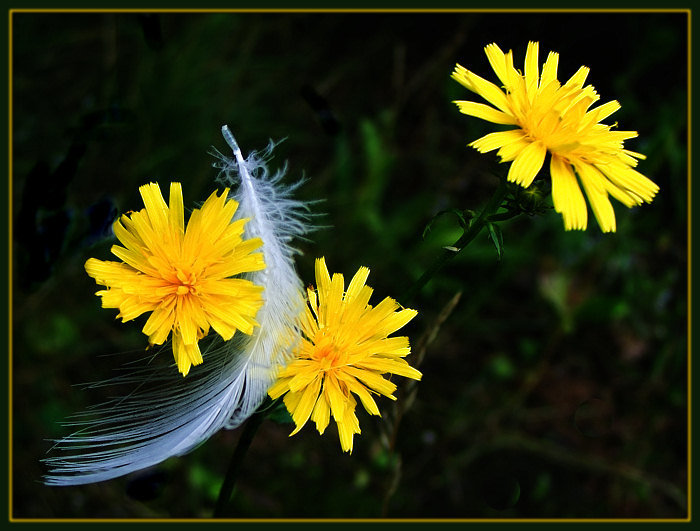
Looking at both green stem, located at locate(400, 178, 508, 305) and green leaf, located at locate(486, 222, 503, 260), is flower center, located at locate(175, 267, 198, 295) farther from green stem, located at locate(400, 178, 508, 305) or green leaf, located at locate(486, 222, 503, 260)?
green leaf, located at locate(486, 222, 503, 260)

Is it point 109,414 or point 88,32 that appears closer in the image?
point 109,414

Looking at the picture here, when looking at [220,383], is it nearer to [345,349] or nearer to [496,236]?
[345,349]

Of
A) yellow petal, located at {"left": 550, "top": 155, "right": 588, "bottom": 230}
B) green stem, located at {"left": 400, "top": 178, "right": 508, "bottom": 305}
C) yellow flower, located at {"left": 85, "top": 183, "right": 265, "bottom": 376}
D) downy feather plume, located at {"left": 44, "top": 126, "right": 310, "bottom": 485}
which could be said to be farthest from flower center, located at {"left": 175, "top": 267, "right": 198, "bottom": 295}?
A: yellow petal, located at {"left": 550, "top": 155, "right": 588, "bottom": 230}

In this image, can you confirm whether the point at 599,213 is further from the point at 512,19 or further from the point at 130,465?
the point at 512,19

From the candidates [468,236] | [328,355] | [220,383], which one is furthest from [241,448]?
[468,236]

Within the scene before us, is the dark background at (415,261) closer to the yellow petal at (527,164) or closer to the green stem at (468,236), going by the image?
the green stem at (468,236)

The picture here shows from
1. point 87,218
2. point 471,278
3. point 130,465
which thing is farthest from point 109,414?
point 471,278

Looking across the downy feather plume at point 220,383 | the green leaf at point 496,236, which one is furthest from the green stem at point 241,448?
the green leaf at point 496,236
